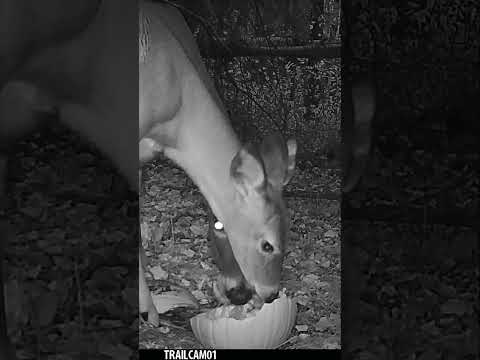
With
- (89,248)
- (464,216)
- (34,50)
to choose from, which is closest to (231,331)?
(89,248)

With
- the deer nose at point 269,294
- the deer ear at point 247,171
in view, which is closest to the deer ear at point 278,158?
the deer ear at point 247,171

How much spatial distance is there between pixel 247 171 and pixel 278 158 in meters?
0.08

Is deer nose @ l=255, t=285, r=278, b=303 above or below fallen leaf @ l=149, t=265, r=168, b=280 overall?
below

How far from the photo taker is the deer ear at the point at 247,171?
1.59 meters

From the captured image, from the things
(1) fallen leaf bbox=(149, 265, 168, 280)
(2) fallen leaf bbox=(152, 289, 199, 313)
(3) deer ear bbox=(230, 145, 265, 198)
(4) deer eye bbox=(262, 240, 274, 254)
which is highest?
(3) deer ear bbox=(230, 145, 265, 198)

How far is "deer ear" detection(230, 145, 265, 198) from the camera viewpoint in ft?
5.22

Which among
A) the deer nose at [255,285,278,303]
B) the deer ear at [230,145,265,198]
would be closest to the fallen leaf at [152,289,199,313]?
the deer nose at [255,285,278,303]

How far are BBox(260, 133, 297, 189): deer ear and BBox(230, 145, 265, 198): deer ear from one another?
17mm

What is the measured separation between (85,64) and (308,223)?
64cm

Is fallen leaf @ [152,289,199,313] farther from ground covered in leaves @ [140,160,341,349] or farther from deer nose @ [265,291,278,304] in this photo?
deer nose @ [265,291,278,304]

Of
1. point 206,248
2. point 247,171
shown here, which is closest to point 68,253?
point 206,248

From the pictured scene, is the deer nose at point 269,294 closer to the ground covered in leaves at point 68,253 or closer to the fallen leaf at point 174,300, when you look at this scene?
the fallen leaf at point 174,300

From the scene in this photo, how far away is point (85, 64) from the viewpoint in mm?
1616

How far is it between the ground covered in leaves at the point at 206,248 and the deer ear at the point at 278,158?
3 centimetres
